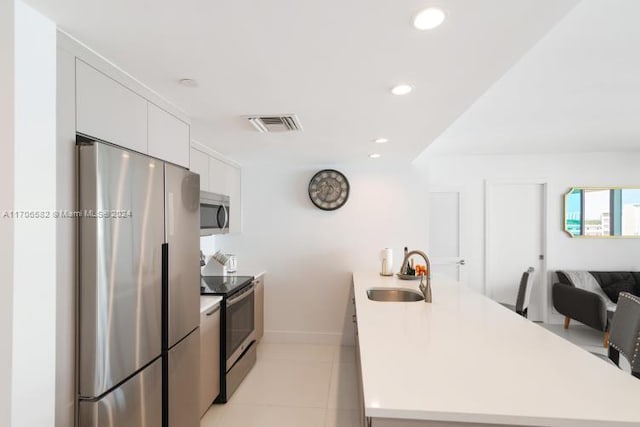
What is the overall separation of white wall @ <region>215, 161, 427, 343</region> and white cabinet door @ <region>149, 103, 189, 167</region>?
2.06 meters

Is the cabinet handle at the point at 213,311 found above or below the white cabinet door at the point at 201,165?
below

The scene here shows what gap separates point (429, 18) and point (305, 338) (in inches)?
149

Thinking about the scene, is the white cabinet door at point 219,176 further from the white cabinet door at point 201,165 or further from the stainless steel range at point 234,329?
the stainless steel range at point 234,329

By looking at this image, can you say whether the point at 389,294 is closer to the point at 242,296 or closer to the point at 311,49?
the point at 242,296

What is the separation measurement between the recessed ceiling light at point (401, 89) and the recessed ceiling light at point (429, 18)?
52cm

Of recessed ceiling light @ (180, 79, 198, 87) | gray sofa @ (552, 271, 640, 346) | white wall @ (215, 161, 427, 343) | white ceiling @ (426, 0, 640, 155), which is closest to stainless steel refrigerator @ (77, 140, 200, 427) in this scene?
recessed ceiling light @ (180, 79, 198, 87)

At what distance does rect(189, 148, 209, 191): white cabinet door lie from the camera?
2.86 meters

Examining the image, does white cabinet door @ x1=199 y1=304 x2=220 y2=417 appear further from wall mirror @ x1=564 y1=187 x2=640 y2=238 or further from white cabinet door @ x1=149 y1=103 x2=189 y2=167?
wall mirror @ x1=564 y1=187 x2=640 y2=238

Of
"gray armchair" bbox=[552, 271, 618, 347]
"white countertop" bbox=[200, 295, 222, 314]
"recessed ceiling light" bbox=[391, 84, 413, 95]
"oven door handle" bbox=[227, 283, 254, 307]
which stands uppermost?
"recessed ceiling light" bbox=[391, 84, 413, 95]

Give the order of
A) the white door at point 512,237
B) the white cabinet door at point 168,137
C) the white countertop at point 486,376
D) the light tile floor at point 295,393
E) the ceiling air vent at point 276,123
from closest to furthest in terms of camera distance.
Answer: the white countertop at point 486,376, the white cabinet door at point 168,137, the ceiling air vent at point 276,123, the light tile floor at point 295,393, the white door at point 512,237

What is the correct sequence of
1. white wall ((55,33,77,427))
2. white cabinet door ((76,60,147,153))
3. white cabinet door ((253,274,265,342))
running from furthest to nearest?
white cabinet door ((253,274,265,342)) < white cabinet door ((76,60,147,153)) < white wall ((55,33,77,427))

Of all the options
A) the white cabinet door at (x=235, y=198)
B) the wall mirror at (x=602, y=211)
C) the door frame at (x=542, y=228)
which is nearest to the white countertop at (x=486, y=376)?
the white cabinet door at (x=235, y=198)

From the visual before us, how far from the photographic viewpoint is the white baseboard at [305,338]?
4.09 m

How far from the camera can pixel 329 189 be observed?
411 cm
